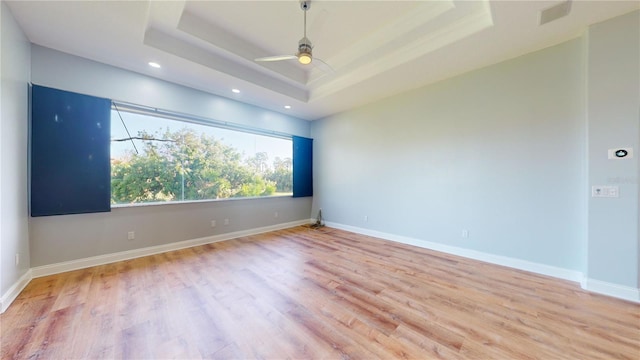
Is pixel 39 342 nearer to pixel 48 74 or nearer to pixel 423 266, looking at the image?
pixel 48 74

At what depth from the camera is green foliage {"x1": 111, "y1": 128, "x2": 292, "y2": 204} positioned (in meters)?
3.59

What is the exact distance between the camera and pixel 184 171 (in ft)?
13.6

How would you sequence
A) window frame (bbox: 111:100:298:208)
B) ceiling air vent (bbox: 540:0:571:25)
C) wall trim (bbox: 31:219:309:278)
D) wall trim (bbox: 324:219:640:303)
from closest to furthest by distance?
ceiling air vent (bbox: 540:0:571:25), wall trim (bbox: 324:219:640:303), wall trim (bbox: 31:219:309:278), window frame (bbox: 111:100:298:208)

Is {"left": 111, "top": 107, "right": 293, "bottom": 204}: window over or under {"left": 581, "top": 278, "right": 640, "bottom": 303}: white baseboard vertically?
over

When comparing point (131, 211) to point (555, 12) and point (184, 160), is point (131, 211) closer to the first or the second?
point (184, 160)

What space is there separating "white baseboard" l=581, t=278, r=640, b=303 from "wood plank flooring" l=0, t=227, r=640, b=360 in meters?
0.12

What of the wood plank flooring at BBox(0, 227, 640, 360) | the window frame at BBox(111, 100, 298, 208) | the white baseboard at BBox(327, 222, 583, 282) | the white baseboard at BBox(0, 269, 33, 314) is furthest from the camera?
the window frame at BBox(111, 100, 298, 208)

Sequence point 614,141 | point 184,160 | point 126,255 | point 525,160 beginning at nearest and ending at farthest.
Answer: point 614,141 < point 525,160 < point 126,255 < point 184,160

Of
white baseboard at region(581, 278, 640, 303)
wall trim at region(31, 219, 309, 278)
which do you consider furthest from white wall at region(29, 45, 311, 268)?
white baseboard at region(581, 278, 640, 303)

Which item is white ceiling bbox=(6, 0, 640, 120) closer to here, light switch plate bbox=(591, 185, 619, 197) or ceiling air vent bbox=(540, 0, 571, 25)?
ceiling air vent bbox=(540, 0, 571, 25)

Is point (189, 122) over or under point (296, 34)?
under

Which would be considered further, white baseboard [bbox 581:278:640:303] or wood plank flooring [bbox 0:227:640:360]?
white baseboard [bbox 581:278:640:303]

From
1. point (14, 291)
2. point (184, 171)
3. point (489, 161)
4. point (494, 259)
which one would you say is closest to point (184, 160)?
point (184, 171)

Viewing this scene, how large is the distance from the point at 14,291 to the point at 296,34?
4.43 m
